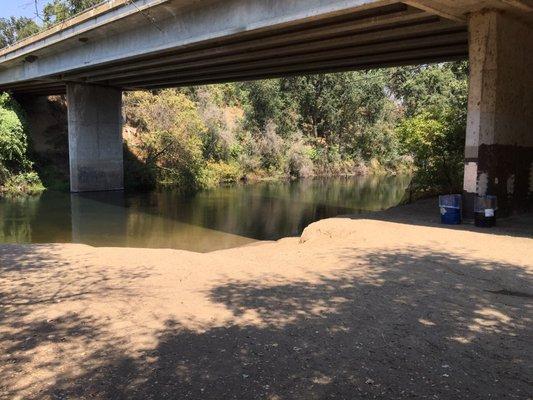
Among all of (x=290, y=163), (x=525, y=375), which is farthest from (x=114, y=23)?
(x=290, y=163)

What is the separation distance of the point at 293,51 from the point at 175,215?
344 inches

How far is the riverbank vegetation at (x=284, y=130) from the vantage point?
19.8m

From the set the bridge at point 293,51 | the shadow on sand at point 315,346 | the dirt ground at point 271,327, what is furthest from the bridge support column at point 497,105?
the shadow on sand at point 315,346

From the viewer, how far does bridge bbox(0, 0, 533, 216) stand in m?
12.9

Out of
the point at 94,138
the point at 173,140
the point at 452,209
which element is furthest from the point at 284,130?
the point at 452,209

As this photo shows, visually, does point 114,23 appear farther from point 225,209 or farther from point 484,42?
point 484,42

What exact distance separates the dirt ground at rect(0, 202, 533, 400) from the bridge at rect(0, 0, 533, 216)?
5.26m

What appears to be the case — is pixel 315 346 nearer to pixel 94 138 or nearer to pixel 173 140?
pixel 94 138

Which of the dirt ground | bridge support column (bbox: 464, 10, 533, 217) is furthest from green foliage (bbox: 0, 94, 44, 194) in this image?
bridge support column (bbox: 464, 10, 533, 217)

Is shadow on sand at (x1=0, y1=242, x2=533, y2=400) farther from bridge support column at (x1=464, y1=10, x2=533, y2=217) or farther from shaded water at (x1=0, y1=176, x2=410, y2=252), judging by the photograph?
shaded water at (x1=0, y1=176, x2=410, y2=252)

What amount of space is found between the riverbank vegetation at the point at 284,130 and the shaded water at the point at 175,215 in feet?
13.3

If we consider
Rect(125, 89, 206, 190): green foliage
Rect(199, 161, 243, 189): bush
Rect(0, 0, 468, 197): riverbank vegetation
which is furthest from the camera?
Rect(199, 161, 243, 189): bush

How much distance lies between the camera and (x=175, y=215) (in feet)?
71.7

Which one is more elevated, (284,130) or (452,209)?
(284,130)
